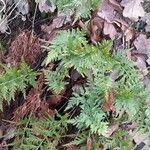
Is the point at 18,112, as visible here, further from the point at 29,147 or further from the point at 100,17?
the point at 100,17

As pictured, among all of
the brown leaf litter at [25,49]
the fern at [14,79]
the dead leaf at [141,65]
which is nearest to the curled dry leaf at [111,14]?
the dead leaf at [141,65]

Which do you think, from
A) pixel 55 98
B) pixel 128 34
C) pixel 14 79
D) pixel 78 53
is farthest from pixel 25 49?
pixel 128 34

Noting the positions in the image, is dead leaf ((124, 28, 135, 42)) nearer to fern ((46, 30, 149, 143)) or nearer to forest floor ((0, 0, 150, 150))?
forest floor ((0, 0, 150, 150))

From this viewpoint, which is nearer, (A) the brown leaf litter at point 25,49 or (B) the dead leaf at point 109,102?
(B) the dead leaf at point 109,102

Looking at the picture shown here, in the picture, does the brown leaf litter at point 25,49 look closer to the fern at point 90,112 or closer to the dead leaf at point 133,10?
the fern at point 90,112

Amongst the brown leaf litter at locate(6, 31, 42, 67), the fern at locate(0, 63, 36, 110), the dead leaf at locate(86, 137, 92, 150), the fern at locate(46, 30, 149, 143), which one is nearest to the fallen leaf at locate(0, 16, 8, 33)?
the brown leaf litter at locate(6, 31, 42, 67)

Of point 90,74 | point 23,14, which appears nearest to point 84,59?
point 90,74
